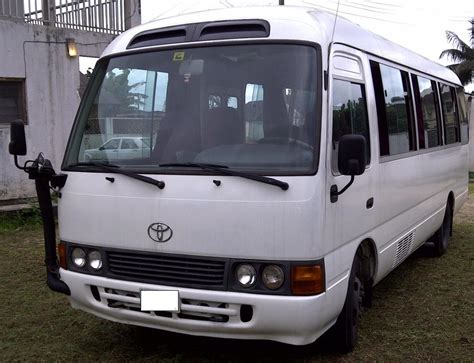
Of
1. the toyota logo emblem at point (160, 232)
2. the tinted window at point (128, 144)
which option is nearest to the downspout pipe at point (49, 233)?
the tinted window at point (128, 144)

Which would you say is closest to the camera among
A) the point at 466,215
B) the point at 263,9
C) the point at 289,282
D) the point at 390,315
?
the point at 289,282

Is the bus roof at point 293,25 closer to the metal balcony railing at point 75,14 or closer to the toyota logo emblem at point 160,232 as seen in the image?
the toyota logo emblem at point 160,232

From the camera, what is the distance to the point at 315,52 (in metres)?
3.65

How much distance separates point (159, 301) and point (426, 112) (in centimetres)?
401

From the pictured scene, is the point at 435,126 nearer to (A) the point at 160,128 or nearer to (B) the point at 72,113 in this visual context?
(A) the point at 160,128

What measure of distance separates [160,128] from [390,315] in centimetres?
273

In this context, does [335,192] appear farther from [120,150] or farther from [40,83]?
[40,83]

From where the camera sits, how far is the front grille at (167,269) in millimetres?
3512

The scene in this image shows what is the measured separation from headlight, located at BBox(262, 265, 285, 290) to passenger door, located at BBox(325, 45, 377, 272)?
36 centimetres

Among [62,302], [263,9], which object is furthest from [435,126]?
[62,302]

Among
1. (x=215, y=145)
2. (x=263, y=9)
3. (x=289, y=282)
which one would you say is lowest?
(x=289, y=282)

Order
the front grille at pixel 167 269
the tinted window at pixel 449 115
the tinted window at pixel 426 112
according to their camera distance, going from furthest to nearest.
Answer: the tinted window at pixel 449 115 → the tinted window at pixel 426 112 → the front grille at pixel 167 269

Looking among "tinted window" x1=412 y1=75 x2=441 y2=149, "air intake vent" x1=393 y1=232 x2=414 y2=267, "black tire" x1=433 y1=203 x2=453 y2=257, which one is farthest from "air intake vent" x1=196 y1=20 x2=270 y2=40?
"black tire" x1=433 y1=203 x2=453 y2=257

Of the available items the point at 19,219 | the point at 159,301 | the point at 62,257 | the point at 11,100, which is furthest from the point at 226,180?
the point at 11,100
